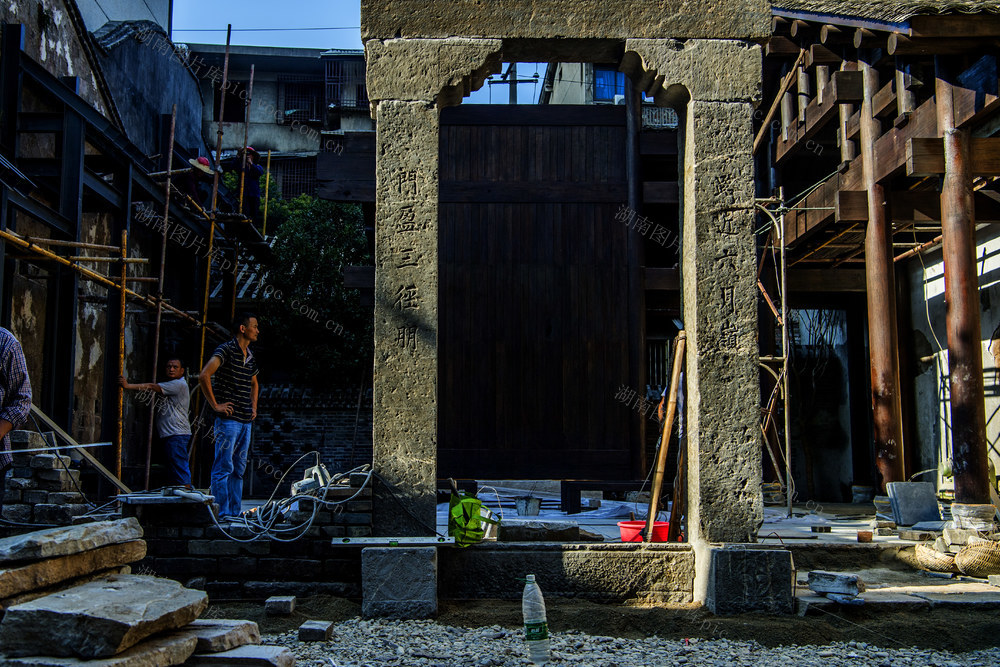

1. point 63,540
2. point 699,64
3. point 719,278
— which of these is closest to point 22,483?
point 63,540

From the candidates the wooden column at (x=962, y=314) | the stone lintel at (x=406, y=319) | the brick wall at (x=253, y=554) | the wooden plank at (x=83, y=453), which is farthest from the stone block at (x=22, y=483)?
the wooden column at (x=962, y=314)

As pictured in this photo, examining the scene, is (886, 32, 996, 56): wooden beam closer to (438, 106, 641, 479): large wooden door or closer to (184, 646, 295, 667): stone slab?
(438, 106, 641, 479): large wooden door

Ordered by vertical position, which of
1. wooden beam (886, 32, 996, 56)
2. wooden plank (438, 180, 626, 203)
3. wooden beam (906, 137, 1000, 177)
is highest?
wooden beam (886, 32, 996, 56)

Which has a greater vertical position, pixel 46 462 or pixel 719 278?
pixel 719 278

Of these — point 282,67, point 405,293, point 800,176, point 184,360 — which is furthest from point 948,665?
point 282,67

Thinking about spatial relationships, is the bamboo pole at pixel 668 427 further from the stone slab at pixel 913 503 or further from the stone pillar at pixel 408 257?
the stone slab at pixel 913 503

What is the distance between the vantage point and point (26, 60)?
10.4 m

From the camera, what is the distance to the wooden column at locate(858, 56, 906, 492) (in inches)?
438

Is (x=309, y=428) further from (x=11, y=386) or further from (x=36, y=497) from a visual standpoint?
(x=11, y=386)

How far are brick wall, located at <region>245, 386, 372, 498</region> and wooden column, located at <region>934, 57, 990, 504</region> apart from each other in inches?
434

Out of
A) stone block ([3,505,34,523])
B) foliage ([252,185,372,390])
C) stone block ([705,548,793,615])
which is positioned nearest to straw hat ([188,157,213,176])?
foliage ([252,185,372,390])

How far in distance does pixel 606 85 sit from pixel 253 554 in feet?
67.9

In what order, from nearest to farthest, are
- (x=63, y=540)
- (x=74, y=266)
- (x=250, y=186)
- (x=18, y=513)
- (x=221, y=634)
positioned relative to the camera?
(x=221, y=634) → (x=63, y=540) → (x=18, y=513) → (x=74, y=266) → (x=250, y=186)

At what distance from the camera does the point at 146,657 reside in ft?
12.8
